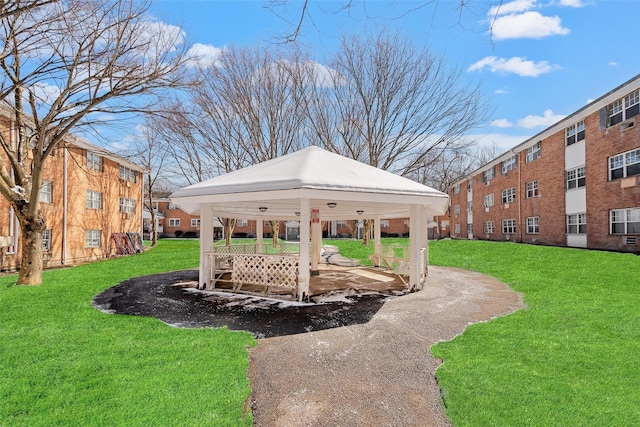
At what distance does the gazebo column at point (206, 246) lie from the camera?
10.1m

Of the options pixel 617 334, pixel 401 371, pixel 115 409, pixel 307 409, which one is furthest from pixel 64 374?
pixel 617 334

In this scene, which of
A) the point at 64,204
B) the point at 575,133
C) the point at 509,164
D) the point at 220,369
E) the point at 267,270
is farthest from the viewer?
the point at 509,164

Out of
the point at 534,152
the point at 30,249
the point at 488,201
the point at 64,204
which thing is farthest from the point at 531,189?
the point at 64,204

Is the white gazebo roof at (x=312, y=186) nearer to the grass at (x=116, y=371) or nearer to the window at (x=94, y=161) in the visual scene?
the grass at (x=116, y=371)

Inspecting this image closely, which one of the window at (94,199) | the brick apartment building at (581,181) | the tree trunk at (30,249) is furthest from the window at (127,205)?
the brick apartment building at (581,181)

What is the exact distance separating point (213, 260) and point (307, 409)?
291 inches

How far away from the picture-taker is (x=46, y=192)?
58.6 feet

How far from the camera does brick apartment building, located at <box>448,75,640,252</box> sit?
56.9 ft

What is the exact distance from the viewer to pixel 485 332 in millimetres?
5984

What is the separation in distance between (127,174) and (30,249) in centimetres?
1781

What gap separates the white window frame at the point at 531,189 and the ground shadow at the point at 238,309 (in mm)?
22361

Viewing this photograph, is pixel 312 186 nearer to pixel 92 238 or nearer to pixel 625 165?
pixel 625 165

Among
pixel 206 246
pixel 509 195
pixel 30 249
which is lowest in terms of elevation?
pixel 30 249

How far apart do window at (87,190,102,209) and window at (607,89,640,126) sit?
99.2 ft
